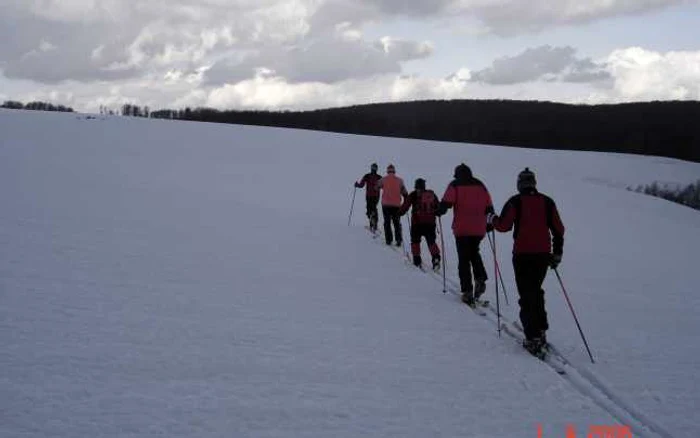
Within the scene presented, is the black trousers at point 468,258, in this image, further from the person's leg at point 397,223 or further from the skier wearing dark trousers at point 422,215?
the person's leg at point 397,223

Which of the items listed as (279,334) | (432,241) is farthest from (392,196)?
(279,334)

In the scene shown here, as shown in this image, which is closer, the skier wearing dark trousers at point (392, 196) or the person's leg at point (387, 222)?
the skier wearing dark trousers at point (392, 196)

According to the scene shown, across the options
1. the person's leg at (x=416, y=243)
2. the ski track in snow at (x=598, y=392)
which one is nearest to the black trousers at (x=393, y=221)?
the person's leg at (x=416, y=243)

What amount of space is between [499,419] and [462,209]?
4.06 m

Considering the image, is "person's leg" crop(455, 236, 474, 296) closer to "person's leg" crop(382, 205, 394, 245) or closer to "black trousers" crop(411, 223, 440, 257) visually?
"black trousers" crop(411, 223, 440, 257)

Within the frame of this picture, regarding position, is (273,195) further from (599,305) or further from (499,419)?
(499,419)

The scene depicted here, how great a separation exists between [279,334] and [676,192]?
167 ft

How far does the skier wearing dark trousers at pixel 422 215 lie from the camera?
1037 centimetres

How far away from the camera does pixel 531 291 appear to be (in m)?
6.20

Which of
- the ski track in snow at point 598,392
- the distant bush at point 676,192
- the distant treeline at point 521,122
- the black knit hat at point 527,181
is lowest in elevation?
the distant bush at point 676,192

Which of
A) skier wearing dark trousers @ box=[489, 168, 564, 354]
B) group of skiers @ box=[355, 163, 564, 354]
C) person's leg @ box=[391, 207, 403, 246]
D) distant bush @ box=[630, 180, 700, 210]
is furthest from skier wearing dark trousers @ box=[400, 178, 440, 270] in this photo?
distant bush @ box=[630, 180, 700, 210]

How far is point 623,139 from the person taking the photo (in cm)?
8850

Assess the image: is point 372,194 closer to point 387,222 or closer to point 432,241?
point 387,222

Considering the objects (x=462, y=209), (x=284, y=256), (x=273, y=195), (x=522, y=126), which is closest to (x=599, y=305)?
(x=462, y=209)
